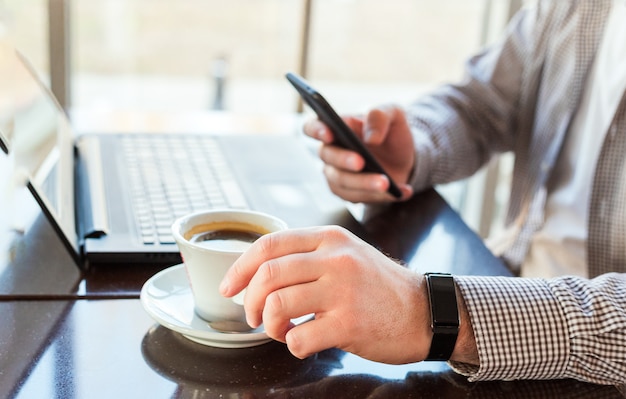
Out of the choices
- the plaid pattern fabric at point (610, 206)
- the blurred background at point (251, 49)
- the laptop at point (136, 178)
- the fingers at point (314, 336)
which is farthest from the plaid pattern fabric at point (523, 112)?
the blurred background at point (251, 49)

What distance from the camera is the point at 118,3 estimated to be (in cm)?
225

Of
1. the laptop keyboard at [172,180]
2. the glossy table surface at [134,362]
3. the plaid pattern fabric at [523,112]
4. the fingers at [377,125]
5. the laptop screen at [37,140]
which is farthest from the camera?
the plaid pattern fabric at [523,112]

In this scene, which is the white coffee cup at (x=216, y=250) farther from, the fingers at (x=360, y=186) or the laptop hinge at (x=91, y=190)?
the fingers at (x=360, y=186)

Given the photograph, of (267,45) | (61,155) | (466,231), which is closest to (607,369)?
(466,231)

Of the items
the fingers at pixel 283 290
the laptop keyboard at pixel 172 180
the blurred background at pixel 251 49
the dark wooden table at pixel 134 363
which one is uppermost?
the fingers at pixel 283 290

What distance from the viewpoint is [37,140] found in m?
0.88

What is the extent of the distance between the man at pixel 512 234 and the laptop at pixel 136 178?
0.10 m

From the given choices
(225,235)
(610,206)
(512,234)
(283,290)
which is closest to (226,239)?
(225,235)

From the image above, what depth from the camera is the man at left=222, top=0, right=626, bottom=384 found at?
0.59 m

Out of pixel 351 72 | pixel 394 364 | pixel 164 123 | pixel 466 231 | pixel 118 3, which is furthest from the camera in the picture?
pixel 351 72

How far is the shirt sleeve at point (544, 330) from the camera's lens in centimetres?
63

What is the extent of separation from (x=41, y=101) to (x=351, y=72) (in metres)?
1.66

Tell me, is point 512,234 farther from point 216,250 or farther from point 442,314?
point 216,250

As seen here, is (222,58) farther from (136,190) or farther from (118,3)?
(136,190)
